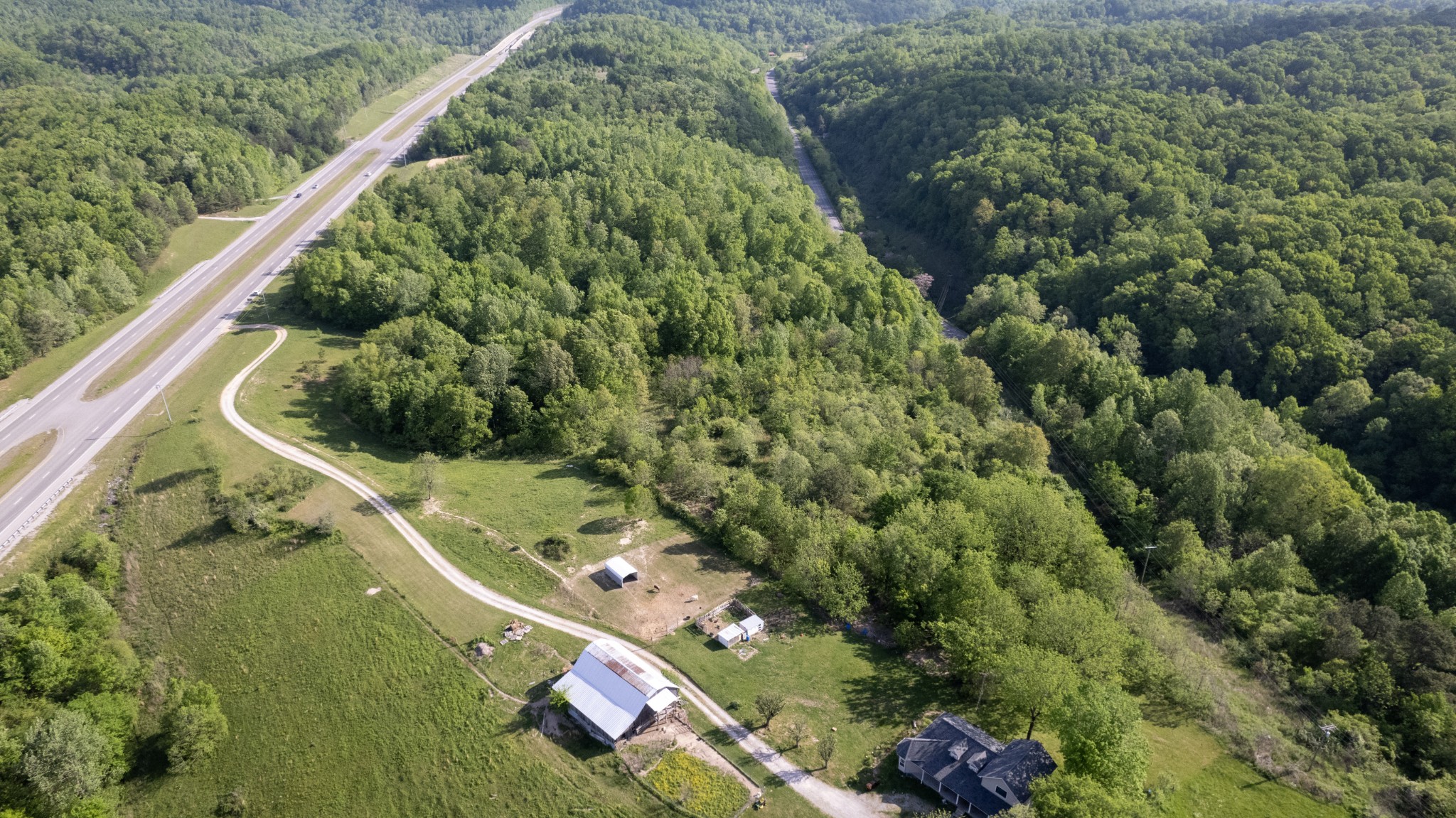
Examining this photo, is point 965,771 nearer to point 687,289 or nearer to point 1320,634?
point 1320,634

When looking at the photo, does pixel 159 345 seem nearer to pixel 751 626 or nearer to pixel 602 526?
pixel 602 526

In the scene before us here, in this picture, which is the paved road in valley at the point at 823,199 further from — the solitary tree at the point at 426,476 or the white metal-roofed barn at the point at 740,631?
the solitary tree at the point at 426,476

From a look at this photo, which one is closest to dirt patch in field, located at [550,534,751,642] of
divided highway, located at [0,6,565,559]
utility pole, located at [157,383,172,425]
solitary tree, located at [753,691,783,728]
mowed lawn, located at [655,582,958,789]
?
mowed lawn, located at [655,582,958,789]

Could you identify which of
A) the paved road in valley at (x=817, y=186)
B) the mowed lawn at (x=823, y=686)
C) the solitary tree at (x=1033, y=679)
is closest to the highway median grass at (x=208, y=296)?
the mowed lawn at (x=823, y=686)

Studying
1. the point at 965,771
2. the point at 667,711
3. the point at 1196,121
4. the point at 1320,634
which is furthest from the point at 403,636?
the point at 1196,121

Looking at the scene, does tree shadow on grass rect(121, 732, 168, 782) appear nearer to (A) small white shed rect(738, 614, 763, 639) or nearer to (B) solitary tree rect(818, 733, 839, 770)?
(A) small white shed rect(738, 614, 763, 639)

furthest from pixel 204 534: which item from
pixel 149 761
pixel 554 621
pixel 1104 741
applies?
pixel 1104 741
